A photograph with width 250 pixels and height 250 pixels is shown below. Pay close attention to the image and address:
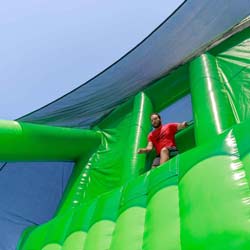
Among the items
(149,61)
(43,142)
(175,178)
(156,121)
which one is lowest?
(175,178)

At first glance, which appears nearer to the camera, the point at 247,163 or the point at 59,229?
the point at 247,163

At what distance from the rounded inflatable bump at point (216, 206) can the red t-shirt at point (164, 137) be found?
0.90 metres

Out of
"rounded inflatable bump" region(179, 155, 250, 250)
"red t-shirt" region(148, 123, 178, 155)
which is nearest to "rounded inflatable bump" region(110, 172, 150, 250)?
"rounded inflatable bump" region(179, 155, 250, 250)

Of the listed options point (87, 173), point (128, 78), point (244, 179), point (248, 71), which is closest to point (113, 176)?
point (87, 173)

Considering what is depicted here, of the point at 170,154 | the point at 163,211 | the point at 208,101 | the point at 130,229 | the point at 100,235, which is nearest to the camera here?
the point at 163,211

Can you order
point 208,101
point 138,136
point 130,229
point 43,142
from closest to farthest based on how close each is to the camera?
point 130,229, point 208,101, point 138,136, point 43,142

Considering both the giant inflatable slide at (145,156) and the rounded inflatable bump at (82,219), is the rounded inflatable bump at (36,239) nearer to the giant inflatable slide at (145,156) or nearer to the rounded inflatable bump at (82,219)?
the giant inflatable slide at (145,156)

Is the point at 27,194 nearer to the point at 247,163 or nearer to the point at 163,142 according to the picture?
the point at 163,142

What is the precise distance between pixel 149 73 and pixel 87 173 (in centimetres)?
110

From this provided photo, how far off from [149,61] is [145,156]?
0.86 meters

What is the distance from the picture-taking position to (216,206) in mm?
1455

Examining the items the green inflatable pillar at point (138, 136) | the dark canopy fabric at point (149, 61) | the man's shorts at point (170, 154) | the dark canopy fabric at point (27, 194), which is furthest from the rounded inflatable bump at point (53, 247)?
the dark canopy fabric at point (149, 61)

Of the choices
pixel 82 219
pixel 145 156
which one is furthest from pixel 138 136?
pixel 82 219

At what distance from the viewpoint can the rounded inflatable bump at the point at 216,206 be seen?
4.33ft
